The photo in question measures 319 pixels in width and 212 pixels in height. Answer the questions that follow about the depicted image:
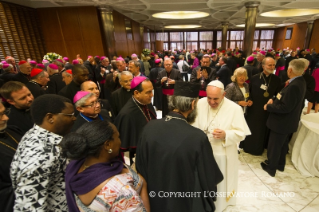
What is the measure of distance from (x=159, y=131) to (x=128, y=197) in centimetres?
50

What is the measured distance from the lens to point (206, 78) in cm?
435

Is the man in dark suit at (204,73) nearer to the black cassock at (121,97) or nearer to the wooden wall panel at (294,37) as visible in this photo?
the black cassock at (121,97)

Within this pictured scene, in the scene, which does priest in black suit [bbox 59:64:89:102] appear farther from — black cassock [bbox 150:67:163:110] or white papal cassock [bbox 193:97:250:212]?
black cassock [bbox 150:67:163:110]

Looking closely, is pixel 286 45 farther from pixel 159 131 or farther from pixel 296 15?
pixel 159 131

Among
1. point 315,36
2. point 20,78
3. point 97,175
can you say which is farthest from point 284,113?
point 315,36

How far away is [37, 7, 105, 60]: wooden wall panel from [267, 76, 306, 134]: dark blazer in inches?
320

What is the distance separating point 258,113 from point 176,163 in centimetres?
259

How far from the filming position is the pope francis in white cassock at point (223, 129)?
1871 millimetres

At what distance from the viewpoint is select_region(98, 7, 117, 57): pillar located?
7.60 m

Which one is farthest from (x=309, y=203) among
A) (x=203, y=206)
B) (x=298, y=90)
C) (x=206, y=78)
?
(x=206, y=78)

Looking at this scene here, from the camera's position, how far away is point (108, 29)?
25.9ft

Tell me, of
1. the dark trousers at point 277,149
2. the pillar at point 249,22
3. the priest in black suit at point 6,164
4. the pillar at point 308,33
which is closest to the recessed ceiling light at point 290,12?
the pillar at point 308,33

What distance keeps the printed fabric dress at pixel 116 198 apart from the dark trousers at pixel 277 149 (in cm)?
259

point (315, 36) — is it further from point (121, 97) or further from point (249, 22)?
point (121, 97)
